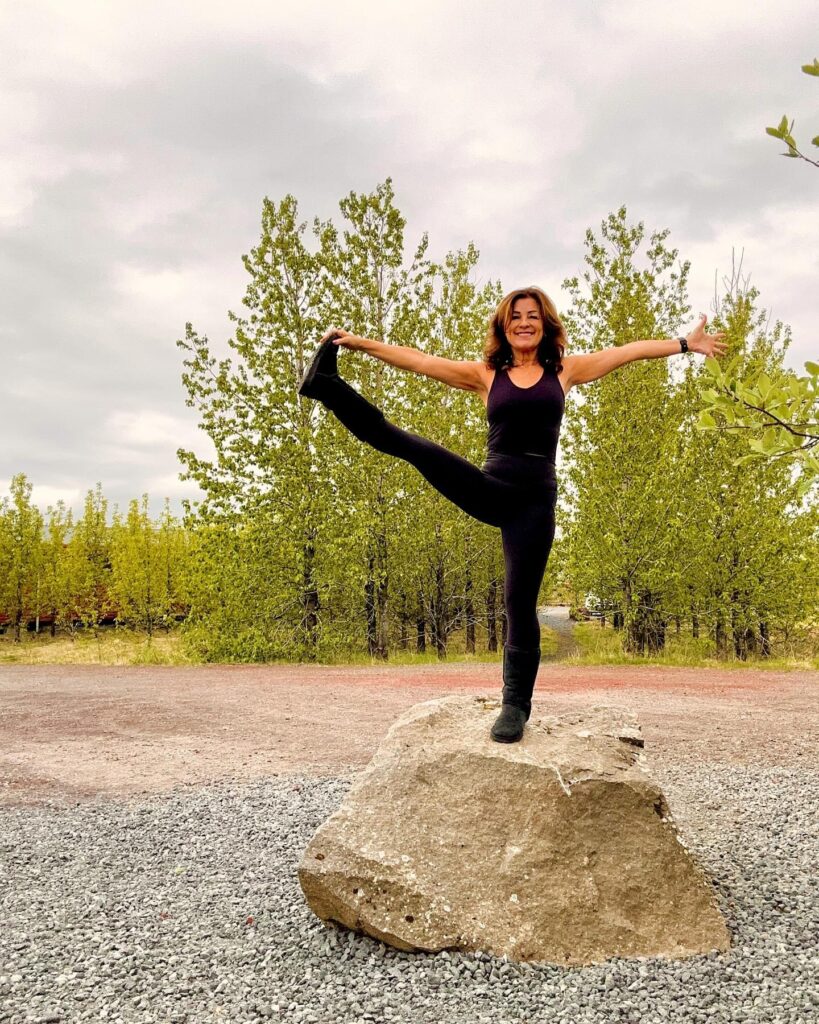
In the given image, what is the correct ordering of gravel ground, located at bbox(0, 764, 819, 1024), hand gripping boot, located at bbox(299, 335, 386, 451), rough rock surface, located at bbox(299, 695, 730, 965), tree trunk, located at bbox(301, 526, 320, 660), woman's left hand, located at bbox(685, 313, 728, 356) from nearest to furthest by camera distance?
gravel ground, located at bbox(0, 764, 819, 1024), rough rock surface, located at bbox(299, 695, 730, 965), hand gripping boot, located at bbox(299, 335, 386, 451), woman's left hand, located at bbox(685, 313, 728, 356), tree trunk, located at bbox(301, 526, 320, 660)

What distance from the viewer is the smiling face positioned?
4.27 meters

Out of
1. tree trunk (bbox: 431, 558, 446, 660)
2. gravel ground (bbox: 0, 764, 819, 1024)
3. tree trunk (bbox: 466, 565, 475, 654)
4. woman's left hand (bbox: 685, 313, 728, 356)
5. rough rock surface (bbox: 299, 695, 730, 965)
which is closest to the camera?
gravel ground (bbox: 0, 764, 819, 1024)

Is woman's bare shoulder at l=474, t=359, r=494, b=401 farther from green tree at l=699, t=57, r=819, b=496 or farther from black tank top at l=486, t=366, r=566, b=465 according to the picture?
green tree at l=699, t=57, r=819, b=496

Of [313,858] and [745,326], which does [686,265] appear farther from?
[313,858]

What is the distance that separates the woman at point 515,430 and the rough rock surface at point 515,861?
43 cm

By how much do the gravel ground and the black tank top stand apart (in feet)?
8.51

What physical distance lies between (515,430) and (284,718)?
254 inches

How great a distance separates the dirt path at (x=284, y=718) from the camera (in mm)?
6754

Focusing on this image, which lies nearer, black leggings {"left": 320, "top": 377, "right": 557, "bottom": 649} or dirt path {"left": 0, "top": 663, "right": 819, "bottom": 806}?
black leggings {"left": 320, "top": 377, "right": 557, "bottom": 649}

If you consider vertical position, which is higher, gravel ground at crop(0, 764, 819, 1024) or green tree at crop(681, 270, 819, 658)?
green tree at crop(681, 270, 819, 658)

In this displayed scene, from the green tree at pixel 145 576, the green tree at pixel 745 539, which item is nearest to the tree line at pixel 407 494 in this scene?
the green tree at pixel 745 539

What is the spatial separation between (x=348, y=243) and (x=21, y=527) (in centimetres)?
2186

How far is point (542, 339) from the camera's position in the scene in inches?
170

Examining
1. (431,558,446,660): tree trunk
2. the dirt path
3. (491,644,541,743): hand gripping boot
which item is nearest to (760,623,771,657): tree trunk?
the dirt path
